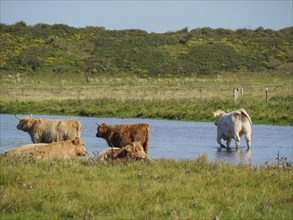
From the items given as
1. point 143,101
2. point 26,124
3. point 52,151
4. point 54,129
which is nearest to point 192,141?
point 54,129

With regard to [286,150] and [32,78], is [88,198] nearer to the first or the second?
[286,150]

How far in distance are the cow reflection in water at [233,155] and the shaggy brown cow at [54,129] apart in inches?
157

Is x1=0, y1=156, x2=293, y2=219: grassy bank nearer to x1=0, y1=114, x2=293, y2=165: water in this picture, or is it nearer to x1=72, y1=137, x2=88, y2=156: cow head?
x1=72, y1=137, x2=88, y2=156: cow head

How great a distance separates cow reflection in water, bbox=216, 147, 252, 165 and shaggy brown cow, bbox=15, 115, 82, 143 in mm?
3999

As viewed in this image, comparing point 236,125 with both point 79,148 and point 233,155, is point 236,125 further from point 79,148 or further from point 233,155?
point 79,148

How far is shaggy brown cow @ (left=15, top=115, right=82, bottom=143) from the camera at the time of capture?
18.8m

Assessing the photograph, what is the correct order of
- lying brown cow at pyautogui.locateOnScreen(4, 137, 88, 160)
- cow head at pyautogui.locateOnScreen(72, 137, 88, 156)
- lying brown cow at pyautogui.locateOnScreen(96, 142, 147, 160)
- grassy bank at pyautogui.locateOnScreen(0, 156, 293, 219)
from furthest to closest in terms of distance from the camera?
cow head at pyautogui.locateOnScreen(72, 137, 88, 156)
lying brown cow at pyautogui.locateOnScreen(4, 137, 88, 160)
lying brown cow at pyautogui.locateOnScreen(96, 142, 147, 160)
grassy bank at pyautogui.locateOnScreen(0, 156, 293, 219)

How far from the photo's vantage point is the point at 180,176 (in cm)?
1085

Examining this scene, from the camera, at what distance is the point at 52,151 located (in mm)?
14156

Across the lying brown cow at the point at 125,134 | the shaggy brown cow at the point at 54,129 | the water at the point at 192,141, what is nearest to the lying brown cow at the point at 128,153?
the water at the point at 192,141

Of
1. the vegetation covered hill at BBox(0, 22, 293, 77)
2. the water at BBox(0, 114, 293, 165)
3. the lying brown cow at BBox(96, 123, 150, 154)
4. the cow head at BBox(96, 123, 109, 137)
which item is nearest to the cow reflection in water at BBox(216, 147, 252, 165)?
the water at BBox(0, 114, 293, 165)

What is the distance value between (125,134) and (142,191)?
7775 mm

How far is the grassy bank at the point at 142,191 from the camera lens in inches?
337

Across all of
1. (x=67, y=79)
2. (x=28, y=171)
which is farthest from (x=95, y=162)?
(x=67, y=79)
